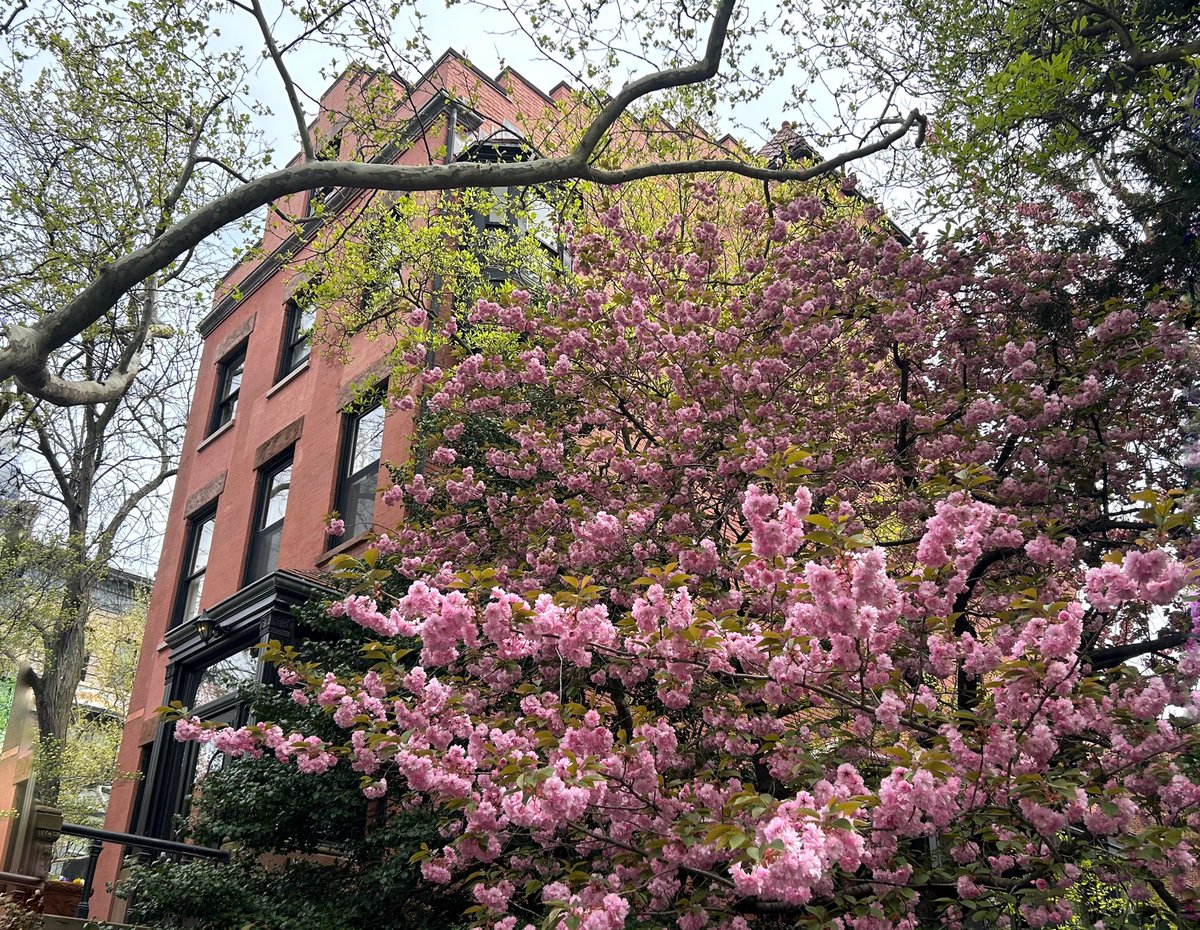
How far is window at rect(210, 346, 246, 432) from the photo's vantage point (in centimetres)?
1925

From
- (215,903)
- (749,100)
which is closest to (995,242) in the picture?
(749,100)

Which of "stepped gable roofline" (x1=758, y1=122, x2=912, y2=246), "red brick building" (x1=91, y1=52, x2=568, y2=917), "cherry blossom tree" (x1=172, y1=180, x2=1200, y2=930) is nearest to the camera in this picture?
"cherry blossom tree" (x1=172, y1=180, x2=1200, y2=930)

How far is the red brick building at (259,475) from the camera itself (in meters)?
12.8

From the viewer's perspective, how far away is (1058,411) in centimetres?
707

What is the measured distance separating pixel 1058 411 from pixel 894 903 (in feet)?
12.9

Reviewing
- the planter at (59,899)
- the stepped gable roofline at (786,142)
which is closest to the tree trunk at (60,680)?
the planter at (59,899)

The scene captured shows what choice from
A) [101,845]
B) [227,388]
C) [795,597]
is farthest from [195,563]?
[795,597]

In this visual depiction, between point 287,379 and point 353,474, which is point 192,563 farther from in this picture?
point 353,474

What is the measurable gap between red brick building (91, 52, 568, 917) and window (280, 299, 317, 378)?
3 cm

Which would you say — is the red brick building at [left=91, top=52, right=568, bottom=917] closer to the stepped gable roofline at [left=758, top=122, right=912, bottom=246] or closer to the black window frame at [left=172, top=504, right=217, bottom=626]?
the black window frame at [left=172, top=504, right=217, bottom=626]

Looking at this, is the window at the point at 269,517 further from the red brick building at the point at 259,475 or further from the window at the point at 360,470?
the window at the point at 360,470

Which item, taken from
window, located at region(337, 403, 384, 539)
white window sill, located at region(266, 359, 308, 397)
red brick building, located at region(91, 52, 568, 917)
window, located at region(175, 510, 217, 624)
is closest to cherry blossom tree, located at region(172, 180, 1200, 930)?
→ window, located at region(337, 403, 384, 539)

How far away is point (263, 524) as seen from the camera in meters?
16.2

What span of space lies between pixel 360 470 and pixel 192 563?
6.07 m
